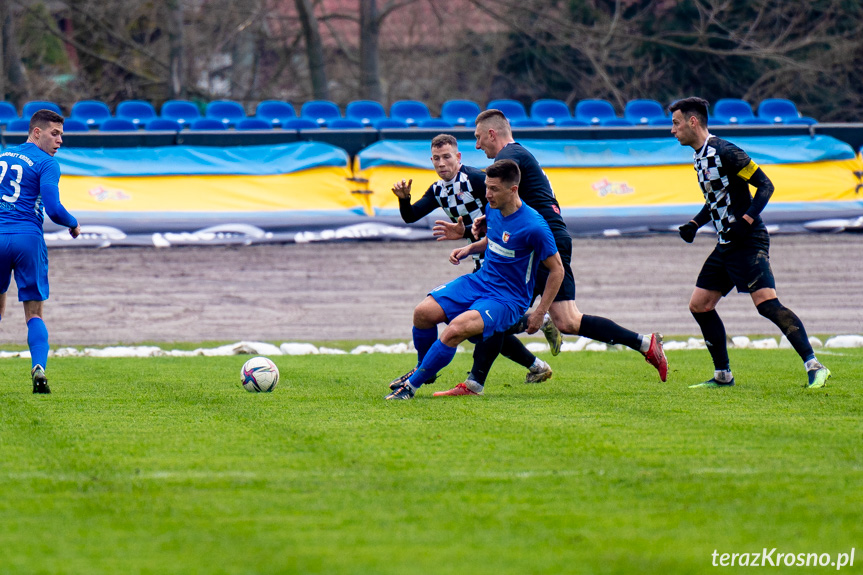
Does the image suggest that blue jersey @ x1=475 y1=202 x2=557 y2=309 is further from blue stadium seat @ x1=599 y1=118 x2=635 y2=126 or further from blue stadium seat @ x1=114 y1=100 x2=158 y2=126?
blue stadium seat @ x1=114 y1=100 x2=158 y2=126

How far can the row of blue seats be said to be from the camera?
2044 cm

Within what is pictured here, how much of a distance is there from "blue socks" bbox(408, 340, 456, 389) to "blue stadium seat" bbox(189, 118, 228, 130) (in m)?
13.6

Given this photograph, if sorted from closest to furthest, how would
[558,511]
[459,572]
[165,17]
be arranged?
1. [459,572]
2. [558,511]
3. [165,17]

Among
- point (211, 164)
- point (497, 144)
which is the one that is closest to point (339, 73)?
point (211, 164)

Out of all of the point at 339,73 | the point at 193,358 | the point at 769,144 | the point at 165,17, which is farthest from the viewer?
the point at 339,73

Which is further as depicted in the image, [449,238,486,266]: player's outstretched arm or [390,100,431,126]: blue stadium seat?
[390,100,431,126]: blue stadium seat

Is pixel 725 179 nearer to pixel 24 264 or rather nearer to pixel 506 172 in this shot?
pixel 506 172

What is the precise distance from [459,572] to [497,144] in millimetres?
4923

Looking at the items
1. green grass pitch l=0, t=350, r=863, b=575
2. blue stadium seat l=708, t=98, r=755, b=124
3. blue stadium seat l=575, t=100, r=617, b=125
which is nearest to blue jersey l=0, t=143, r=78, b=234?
green grass pitch l=0, t=350, r=863, b=575

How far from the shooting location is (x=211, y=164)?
17578mm

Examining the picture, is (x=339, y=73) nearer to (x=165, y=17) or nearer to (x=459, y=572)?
(x=165, y=17)

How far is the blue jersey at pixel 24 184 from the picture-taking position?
7.93 m

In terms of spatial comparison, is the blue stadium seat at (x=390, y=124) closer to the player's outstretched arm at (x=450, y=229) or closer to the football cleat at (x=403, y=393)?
the player's outstretched arm at (x=450, y=229)

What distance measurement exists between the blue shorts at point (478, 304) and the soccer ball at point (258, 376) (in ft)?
4.46
